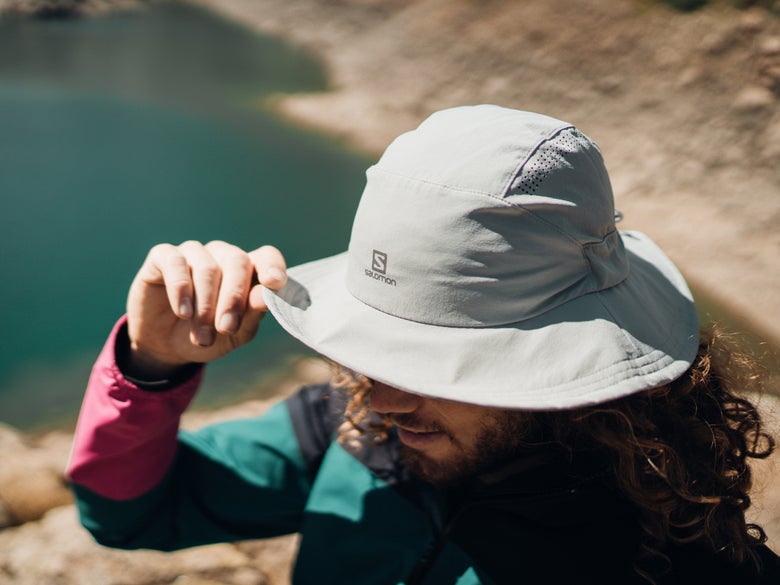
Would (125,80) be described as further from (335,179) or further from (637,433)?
(637,433)

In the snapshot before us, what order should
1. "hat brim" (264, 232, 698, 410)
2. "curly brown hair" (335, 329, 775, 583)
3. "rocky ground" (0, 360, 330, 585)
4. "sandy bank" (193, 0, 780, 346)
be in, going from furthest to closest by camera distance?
1. "sandy bank" (193, 0, 780, 346)
2. "rocky ground" (0, 360, 330, 585)
3. "curly brown hair" (335, 329, 775, 583)
4. "hat brim" (264, 232, 698, 410)

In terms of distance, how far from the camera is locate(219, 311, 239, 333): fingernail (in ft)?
2.85

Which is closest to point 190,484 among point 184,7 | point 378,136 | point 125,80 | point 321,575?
point 321,575

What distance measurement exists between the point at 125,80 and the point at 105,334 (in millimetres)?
1853

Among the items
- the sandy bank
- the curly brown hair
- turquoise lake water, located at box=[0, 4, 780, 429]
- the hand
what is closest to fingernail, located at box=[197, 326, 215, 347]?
the hand

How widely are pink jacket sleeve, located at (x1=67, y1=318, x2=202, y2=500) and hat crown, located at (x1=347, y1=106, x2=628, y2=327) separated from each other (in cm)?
42

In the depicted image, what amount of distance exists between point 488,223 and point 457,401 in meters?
0.18

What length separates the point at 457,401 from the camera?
70 centimetres

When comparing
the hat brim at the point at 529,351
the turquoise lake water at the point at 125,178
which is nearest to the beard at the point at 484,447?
the hat brim at the point at 529,351

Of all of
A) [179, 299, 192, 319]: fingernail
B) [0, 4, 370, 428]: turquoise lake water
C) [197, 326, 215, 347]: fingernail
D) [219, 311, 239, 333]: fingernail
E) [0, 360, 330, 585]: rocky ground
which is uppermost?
[179, 299, 192, 319]: fingernail

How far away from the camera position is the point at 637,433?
86 centimetres

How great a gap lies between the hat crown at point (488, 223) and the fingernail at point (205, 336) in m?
0.25

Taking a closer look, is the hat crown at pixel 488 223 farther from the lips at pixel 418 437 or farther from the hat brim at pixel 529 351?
the lips at pixel 418 437

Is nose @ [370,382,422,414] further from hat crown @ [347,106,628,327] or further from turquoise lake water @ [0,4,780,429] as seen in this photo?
turquoise lake water @ [0,4,780,429]
